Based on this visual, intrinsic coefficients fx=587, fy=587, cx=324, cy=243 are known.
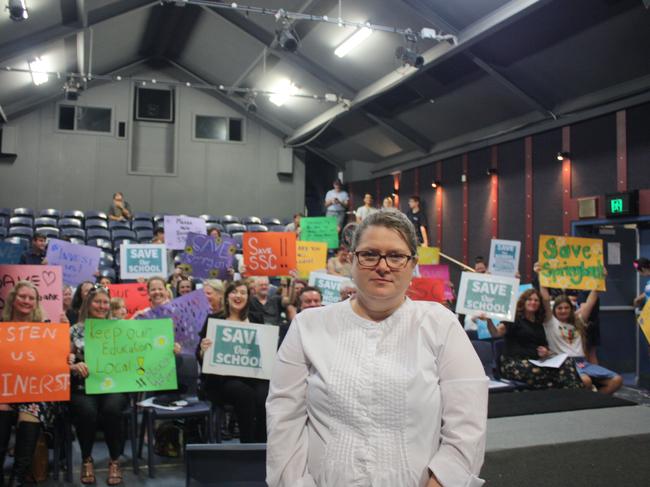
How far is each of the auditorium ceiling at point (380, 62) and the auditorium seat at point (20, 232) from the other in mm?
3084

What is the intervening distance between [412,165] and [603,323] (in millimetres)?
6839

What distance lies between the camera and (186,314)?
4641 mm

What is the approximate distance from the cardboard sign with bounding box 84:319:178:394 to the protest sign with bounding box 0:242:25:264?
2.55m

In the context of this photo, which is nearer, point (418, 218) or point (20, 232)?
point (20, 232)

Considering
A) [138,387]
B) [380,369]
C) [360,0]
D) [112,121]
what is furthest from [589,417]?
[112,121]

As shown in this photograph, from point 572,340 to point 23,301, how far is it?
179 inches

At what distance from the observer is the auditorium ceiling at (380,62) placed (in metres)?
8.13

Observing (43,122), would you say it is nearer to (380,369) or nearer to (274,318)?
(274,318)

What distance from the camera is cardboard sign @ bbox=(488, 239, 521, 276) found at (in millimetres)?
6855

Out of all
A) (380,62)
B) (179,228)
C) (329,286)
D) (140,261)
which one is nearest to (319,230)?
(179,228)

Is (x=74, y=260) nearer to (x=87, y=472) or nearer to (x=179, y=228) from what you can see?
(x=179, y=228)

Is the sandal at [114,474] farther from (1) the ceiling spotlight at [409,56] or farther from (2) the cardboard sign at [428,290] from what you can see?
(1) the ceiling spotlight at [409,56]

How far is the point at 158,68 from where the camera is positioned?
15.6 meters

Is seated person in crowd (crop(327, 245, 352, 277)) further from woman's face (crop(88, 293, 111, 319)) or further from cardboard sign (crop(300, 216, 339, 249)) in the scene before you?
woman's face (crop(88, 293, 111, 319))
